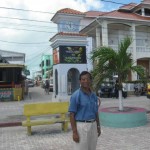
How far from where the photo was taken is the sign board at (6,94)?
1002 inches

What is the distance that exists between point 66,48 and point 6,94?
9630 mm

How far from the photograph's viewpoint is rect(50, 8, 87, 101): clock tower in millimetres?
17875

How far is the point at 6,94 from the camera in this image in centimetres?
2552

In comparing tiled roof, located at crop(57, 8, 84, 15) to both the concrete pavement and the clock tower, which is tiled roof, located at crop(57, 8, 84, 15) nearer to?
the clock tower

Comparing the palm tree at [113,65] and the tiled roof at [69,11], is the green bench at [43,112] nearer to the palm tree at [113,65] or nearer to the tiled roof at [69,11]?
the palm tree at [113,65]

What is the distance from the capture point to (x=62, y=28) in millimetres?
18156

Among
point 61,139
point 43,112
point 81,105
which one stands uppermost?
point 81,105

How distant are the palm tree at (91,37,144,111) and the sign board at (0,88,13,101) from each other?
14984 mm

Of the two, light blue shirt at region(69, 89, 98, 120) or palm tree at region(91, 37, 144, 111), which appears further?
palm tree at region(91, 37, 144, 111)

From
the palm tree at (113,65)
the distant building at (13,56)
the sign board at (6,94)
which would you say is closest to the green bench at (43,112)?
the palm tree at (113,65)

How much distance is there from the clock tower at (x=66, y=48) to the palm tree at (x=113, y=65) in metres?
6.14

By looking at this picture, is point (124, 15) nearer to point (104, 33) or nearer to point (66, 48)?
point (104, 33)

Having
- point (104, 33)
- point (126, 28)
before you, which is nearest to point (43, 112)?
point (104, 33)

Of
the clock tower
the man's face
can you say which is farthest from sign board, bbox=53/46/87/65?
the man's face
